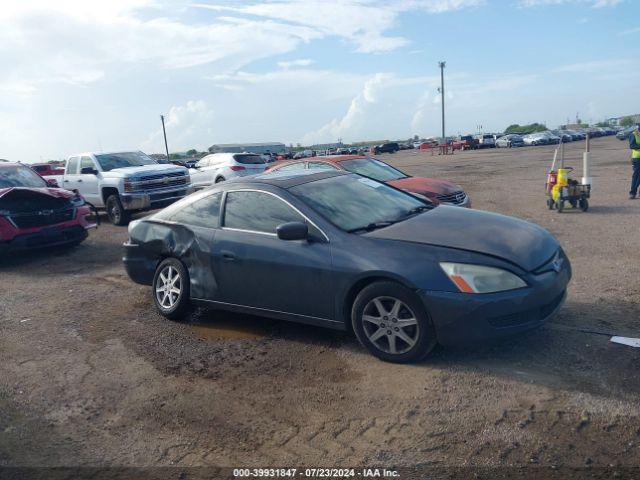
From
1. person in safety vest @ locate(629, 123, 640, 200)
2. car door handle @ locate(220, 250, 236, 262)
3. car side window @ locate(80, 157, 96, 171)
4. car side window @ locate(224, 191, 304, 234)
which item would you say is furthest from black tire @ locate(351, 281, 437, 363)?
car side window @ locate(80, 157, 96, 171)

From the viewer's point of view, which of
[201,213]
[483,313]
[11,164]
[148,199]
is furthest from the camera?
[148,199]

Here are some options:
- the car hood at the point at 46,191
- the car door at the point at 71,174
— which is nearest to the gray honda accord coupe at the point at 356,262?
the car hood at the point at 46,191

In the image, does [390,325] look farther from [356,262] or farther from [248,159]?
[248,159]

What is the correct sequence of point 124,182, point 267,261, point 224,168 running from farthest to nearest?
point 224,168 < point 124,182 < point 267,261

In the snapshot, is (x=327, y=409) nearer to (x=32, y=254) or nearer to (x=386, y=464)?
(x=386, y=464)

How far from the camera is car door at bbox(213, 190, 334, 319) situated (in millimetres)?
5082

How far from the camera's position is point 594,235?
941cm

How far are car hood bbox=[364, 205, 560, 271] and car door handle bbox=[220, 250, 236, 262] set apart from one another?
1.39 m

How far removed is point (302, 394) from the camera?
Result: 14.5 ft

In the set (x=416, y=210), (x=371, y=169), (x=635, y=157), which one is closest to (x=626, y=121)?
(x=635, y=157)

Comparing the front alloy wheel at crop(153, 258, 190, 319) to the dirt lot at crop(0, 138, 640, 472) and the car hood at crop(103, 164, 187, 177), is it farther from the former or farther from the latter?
the car hood at crop(103, 164, 187, 177)

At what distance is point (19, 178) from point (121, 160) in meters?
4.15

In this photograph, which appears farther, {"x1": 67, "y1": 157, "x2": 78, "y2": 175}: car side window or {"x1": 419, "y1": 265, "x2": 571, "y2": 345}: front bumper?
{"x1": 67, "y1": 157, "x2": 78, "y2": 175}: car side window

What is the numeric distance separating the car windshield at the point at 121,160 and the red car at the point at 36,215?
12.0 ft
